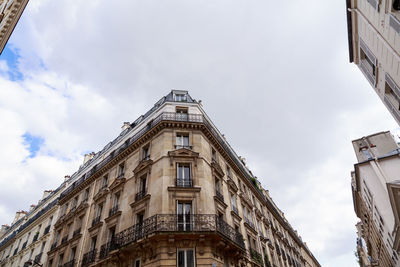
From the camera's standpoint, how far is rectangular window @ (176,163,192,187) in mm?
16531

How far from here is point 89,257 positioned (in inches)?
713

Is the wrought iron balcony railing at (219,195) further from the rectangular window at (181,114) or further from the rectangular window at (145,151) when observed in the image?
the rectangular window at (181,114)

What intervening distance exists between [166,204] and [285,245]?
24.4 m

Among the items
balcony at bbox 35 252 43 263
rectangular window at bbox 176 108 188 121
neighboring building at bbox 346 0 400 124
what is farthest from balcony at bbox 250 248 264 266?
balcony at bbox 35 252 43 263

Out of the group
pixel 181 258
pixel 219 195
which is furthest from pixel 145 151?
pixel 181 258

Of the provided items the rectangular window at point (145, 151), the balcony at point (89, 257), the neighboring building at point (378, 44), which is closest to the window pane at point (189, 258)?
the balcony at point (89, 257)

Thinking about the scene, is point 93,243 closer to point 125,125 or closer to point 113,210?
point 113,210

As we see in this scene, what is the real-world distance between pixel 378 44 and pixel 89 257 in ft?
74.0

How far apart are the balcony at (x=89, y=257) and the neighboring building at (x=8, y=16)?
1623cm

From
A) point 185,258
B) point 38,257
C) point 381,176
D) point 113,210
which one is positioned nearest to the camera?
point 185,258

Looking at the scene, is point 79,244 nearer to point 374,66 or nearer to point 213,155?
point 213,155

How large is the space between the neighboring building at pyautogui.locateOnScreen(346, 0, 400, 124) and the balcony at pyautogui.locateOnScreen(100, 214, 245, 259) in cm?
1151

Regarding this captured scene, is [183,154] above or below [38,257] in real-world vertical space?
above

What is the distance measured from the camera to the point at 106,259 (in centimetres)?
1608
